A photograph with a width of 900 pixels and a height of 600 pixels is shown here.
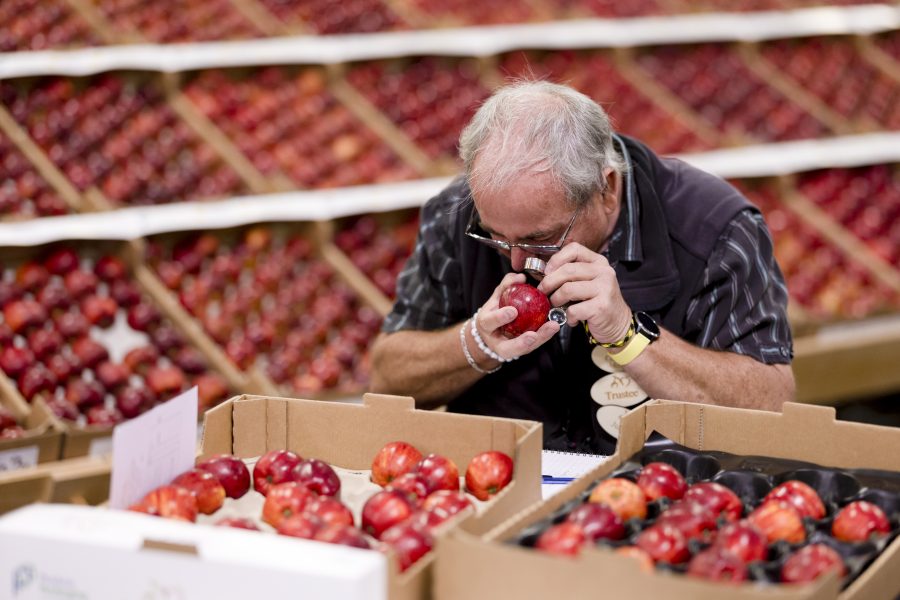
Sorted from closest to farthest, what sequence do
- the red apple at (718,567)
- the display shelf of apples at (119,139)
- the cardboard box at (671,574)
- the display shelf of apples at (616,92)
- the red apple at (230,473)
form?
the cardboard box at (671,574) → the red apple at (718,567) → the red apple at (230,473) → the display shelf of apples at (119,139) → the display shelf of apples at (616,92)

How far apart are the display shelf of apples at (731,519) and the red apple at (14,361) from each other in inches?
96.6

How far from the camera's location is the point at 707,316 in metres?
2.47

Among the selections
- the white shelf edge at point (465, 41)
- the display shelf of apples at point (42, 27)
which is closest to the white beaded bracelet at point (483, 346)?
the white shelf edge at point (465, 41)

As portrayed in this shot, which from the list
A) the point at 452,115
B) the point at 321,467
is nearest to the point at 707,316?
the point at 321,467

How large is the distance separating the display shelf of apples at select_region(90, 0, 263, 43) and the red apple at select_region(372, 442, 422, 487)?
3.29 metres

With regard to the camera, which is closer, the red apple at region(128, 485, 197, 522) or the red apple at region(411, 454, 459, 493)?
the red apple at region(128, 485, 197, 522)

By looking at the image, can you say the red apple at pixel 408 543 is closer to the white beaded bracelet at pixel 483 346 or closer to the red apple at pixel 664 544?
the red apple at pixel 664 544

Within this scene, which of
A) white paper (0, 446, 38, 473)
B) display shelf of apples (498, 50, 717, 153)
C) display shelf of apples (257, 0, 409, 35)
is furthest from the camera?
display shelf of apples (498, 50, 717, 153)

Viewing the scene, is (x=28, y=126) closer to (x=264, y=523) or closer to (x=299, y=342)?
(x=299, y=342)

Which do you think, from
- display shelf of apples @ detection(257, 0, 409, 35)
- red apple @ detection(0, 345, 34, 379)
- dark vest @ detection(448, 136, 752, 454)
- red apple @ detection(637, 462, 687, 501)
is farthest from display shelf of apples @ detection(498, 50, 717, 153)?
red apple @ detection(637, 462, 687, 501)

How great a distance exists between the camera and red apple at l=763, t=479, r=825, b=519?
169 centimetres

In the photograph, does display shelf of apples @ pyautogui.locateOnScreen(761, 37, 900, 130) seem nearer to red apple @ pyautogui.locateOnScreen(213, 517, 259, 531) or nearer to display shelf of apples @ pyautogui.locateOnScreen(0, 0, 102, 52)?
display shelf of apples @ pyautogui.locateOnScreen(0, 0, 102, 52)

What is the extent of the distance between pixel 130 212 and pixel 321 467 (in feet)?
8.29

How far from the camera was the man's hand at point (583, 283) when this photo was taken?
2115 mm
